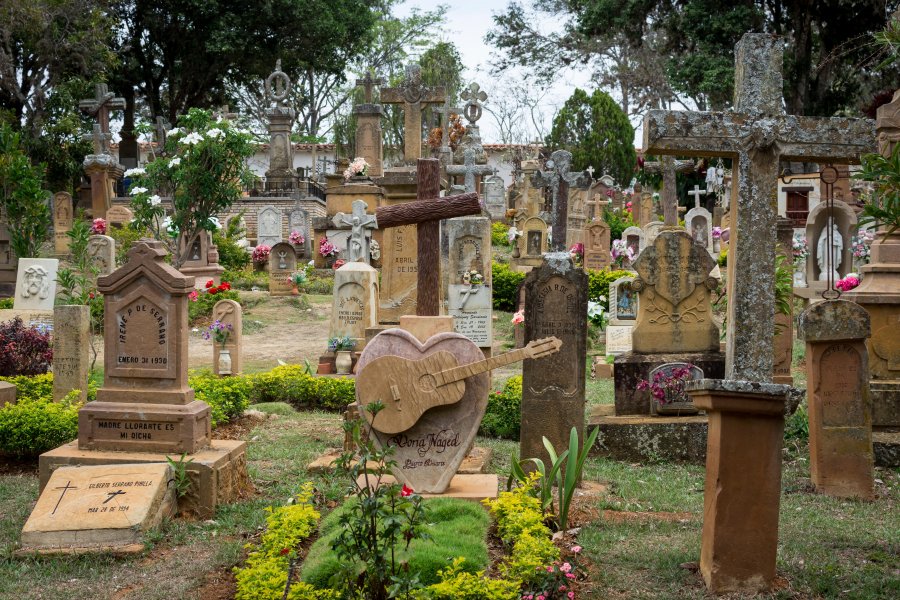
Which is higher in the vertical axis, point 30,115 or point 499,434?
point 30,115

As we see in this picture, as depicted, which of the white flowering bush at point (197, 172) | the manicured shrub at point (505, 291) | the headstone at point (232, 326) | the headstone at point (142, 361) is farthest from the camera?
the manicured shrub at point (505, 291)

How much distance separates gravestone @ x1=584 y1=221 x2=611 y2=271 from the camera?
75.5 ft

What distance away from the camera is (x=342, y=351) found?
12492mm

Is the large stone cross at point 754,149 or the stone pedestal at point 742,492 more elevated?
the large stone cross at point 754,149

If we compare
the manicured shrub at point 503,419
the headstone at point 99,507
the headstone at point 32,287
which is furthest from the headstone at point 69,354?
the headstone at point 32,287

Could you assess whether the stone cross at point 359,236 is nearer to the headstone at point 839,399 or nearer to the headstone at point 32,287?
the headstone at point 32,287

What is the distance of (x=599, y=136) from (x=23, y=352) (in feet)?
109

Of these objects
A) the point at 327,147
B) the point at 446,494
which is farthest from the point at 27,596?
the point at 327,147

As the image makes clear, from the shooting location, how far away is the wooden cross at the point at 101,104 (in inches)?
1225

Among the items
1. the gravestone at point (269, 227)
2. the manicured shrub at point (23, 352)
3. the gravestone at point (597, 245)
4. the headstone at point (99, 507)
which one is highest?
the gravestone at point (269, 227)

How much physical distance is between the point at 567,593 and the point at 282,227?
25301 mm

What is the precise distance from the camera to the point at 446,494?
6137mm

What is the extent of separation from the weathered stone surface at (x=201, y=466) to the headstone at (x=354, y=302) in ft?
19.7

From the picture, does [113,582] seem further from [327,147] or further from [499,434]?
[327,147]
